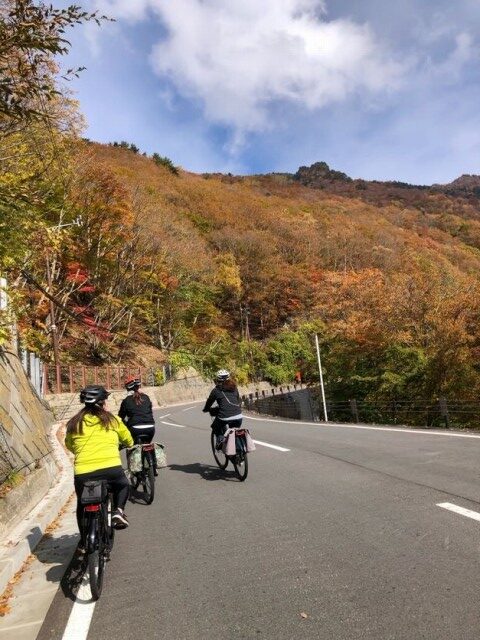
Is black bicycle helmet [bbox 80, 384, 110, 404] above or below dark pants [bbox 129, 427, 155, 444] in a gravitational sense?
above

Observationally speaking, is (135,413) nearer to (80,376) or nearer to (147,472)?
(147,472)

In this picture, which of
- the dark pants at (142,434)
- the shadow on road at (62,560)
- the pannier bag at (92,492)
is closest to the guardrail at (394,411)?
the dark pants at (142,434)

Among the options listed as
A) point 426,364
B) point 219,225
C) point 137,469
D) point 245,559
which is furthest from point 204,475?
point 219,225

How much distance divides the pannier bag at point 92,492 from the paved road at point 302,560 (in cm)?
75

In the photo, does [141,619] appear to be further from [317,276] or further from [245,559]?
[317,276]

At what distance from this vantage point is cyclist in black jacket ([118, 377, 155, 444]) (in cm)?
789

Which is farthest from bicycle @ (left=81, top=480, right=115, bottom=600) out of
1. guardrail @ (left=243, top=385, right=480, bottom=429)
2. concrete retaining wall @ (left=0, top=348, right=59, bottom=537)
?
guardrail @ (left=243, top=385, right=480, bottom=429)

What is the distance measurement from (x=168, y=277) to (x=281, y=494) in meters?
38.4

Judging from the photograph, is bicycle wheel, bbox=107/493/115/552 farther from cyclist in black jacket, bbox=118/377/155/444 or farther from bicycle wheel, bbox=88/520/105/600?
cyclist in black jacket, bbox=118/377/155/444

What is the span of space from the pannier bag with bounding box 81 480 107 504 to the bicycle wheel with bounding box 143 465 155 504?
2839mm

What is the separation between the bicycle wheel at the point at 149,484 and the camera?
7.27 meters

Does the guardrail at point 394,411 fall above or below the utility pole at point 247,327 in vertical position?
below

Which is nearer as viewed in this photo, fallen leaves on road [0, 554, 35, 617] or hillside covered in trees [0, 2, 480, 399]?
fallen leaves on road [0, 554, 35, 617]

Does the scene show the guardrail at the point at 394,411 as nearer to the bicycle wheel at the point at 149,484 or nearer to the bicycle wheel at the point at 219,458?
the bicycle wheel at the point at 219,458
